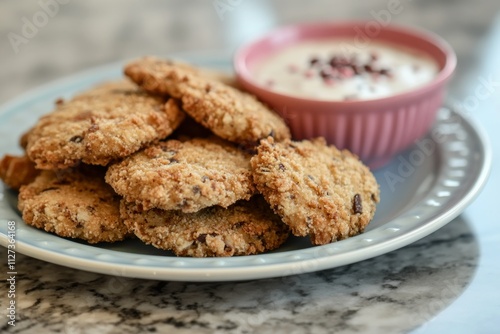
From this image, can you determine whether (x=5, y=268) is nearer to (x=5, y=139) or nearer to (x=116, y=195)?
(x=116, y=195)

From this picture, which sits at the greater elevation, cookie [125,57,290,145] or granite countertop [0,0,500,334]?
cookie [125,57,290,145]

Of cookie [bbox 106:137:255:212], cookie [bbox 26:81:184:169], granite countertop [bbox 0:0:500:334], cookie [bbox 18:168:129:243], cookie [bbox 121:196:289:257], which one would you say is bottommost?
granite countertop [bbox 0:0:500:334]

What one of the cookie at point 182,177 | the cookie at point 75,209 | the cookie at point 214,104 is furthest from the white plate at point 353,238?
the cookie at point 214,104

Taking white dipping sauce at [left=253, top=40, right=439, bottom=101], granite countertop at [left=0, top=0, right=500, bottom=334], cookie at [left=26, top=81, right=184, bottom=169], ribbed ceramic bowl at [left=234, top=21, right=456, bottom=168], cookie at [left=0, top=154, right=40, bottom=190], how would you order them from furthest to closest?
white dipping sauce at [left=253, top=40, right=439, bottom=101] → ribbed ceramic bowl at [left=234, top=21, right=456, bottom=168] → cookie at [left=0, top=154, right=40, bottom=190] → cookie at [left=26, top=81, right=184, bottom=169] → granite countertop at [left=0, top=0, right=500, bottom=334]

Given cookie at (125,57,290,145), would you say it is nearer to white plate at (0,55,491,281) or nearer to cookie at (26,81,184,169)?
cookie at (26,81,184,169)

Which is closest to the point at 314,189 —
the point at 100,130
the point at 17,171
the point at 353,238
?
the point at 353,238

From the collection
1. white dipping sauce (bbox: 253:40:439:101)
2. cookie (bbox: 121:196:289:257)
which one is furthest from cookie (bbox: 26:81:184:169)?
white dipping sauce (bbox: 253:40:439:101)

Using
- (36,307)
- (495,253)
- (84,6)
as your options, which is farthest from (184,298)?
(84,6)
